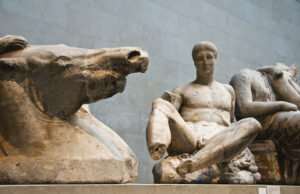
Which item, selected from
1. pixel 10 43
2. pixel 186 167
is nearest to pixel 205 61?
pixel 186 167

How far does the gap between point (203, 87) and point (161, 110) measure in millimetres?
960

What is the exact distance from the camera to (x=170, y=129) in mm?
3197

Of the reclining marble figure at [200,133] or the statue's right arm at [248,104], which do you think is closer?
the reclining marble figure at [200,133]

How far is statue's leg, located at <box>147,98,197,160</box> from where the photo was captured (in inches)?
112

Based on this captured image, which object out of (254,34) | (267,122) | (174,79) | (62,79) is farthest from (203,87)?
(254,34)

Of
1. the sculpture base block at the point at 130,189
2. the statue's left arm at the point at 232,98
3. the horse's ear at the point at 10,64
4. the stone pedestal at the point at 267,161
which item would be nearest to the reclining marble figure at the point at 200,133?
the statue's left arm at the point at 232,98

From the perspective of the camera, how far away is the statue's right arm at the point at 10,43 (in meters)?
1.96

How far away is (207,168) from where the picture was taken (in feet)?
10.6

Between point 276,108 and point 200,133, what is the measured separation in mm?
1179

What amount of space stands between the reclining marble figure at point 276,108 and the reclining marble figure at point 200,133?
447 mm

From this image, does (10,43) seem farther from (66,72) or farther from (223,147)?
(223,147)

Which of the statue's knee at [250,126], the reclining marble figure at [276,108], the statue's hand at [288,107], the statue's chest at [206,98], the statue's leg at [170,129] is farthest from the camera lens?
the statue's hand at [288,107]

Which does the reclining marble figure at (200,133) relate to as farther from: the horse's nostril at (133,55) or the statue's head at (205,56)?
the horse's nostril at (133,55)

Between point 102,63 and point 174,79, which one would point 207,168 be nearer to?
point 102,63
